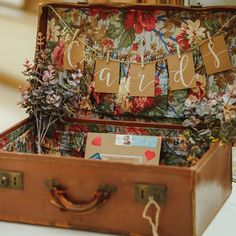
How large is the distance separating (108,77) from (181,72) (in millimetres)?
222

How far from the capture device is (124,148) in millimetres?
Result: 1435

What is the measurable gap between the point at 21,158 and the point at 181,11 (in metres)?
0.65

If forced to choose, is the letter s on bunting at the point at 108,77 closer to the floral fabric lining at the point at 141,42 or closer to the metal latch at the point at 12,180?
the floral fabric lining at the point at 141,42

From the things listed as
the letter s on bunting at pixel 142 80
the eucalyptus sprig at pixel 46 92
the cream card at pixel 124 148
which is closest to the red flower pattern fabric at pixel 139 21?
the letter s on bunting at pixel 142 80

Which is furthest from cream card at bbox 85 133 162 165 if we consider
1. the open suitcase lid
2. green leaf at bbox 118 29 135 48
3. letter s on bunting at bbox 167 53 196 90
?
green leaf at bbox 118 29 135 48

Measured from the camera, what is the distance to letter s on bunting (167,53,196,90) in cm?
138

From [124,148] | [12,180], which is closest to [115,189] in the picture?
[12,180]

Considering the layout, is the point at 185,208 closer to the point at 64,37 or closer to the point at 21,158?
the point at 21,158

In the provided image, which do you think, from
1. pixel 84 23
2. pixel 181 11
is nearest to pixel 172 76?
pixel 181 11

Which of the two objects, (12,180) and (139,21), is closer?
(12,180)

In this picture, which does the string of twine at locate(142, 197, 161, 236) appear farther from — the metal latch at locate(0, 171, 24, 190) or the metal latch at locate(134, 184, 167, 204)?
the metal latch at locate(0, 171, 24, 190)

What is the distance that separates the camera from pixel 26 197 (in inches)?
42.0

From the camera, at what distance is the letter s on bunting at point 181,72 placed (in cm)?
138

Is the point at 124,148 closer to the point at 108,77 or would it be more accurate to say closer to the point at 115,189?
the point at 108,77
